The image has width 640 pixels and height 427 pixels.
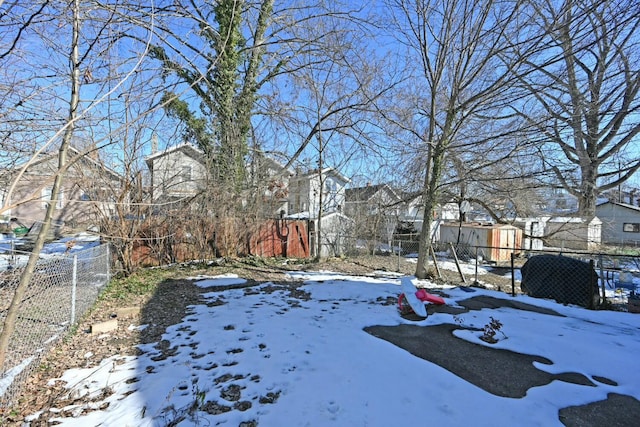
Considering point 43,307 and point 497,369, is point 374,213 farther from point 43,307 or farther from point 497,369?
point 43,307

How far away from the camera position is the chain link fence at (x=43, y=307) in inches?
119

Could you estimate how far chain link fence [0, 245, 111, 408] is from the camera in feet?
9.93

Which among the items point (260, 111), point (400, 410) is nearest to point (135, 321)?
point (400, 410)

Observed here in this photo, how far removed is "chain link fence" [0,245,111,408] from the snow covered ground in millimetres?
440

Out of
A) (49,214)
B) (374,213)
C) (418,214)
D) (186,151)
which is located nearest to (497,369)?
(49,214)

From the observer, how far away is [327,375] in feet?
10.1

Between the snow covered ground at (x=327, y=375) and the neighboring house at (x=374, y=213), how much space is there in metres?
10.2

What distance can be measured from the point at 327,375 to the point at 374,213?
1284 cm

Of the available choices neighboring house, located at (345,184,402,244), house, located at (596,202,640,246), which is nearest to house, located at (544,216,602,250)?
house, located at (596,202,640,246)

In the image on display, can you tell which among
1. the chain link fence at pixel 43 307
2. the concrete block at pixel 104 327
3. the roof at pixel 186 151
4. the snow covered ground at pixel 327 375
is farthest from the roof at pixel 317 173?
the concrete block at pixel 104 327

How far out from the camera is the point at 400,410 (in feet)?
8.21

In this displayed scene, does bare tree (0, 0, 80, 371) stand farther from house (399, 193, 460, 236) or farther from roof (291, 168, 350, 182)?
roof (291, 168, 350, 182)

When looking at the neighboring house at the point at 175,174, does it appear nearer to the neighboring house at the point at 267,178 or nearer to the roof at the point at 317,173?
the neighboring house at the point at 267,178

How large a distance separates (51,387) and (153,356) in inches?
34.0
